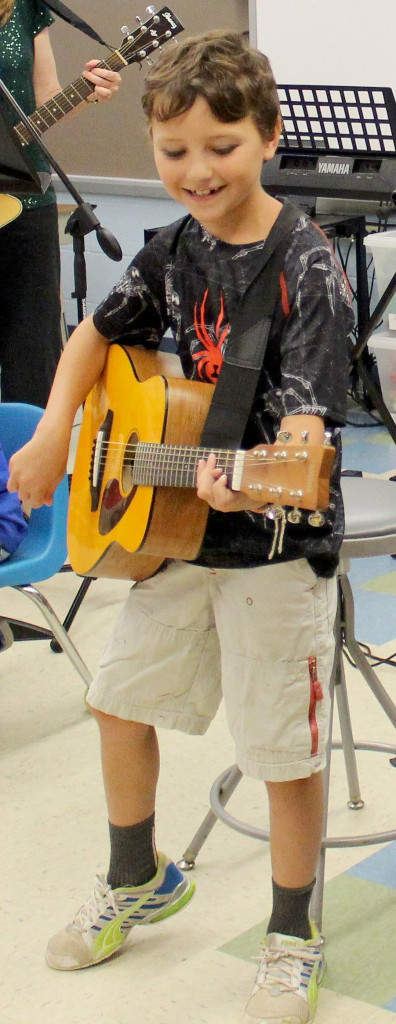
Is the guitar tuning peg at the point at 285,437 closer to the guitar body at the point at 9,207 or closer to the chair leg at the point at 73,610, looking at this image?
the chair leg at the point at 73,610

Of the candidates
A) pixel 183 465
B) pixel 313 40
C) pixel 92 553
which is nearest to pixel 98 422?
pixel 92 553

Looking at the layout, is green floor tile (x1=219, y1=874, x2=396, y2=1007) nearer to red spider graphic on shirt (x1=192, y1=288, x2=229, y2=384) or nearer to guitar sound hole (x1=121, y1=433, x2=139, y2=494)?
guitar sound hole (x1=121, y1=433, x2=139, y2=494)

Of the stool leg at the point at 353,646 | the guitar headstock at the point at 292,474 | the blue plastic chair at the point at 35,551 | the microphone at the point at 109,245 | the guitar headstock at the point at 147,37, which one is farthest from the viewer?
the guitar headstock at the point at 147,37

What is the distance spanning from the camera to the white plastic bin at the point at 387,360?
3.09m

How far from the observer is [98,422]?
1565 millimetres

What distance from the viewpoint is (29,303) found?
286cm

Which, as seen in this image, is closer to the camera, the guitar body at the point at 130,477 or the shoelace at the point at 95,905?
the guitar body at the point at 130,477

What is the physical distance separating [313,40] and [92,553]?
10.5 ft

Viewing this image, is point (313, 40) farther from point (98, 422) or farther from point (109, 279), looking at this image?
point (98, 422)

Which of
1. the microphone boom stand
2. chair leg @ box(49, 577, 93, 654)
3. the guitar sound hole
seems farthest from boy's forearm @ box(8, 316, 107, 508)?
chair leg @ box(49, 577, 93, 654)

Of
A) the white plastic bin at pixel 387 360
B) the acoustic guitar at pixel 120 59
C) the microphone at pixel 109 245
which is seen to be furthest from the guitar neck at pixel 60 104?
the white plastic bin at pixel 387 360

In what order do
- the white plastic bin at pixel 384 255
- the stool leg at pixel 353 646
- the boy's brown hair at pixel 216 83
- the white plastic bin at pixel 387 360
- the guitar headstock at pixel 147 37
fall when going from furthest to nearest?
the white plastic bin at pixel 387 360
the white plastic bin at pixel 384 255
the guitar headstock at pixel 147 37
the stool leg at pixel 353 646
the boy's brown hair at pixel 216 83

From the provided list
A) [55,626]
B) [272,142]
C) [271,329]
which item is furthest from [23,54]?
[271,329]

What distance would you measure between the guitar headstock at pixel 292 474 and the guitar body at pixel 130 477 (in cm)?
17
